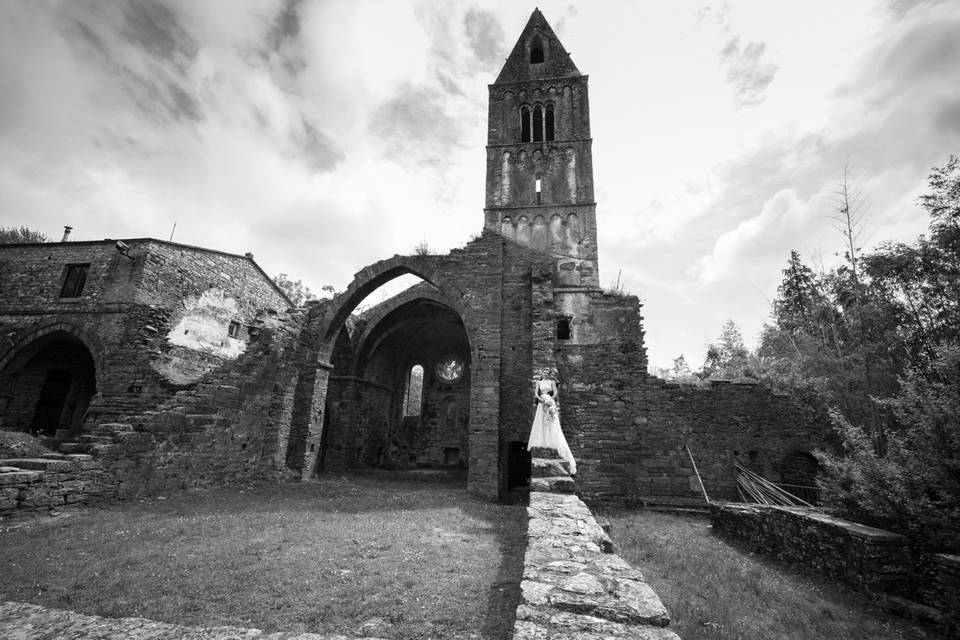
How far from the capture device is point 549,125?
81.2ft

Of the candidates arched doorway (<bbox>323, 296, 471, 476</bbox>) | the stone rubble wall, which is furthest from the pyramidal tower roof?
the stone rubble wall

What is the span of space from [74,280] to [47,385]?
447 centimetres

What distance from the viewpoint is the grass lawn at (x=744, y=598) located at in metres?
4.33

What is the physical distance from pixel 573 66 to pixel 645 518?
87.8 ft

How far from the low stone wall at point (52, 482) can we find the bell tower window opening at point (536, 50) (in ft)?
99.2

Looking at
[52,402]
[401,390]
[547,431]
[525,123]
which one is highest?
[525,123]

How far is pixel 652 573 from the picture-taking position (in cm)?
569

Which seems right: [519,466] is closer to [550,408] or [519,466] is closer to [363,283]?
[550,408]

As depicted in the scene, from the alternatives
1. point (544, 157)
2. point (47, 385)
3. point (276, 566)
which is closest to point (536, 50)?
point (544, 157)

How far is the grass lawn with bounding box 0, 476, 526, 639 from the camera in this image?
361 centimetres

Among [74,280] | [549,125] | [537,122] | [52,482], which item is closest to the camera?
[52,482]

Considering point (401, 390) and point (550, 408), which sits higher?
point (401, 390)

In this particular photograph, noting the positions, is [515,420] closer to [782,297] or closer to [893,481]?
[893,481]

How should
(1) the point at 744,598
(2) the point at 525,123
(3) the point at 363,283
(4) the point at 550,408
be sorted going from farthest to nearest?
(2) the point at 525,123 → (3) the point at 363,283 → (4) the point at 550,408 → (1) the point at 744,598
